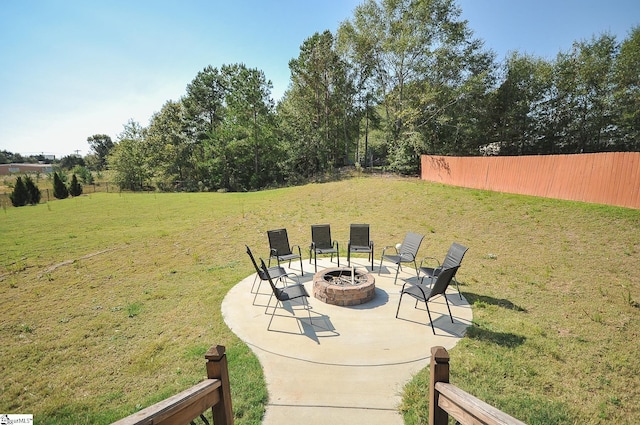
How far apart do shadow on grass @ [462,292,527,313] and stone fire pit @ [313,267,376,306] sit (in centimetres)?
191

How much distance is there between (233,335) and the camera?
4.33 m

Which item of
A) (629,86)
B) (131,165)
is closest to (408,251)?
(629,86)

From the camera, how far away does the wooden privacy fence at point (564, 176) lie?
9531 mm

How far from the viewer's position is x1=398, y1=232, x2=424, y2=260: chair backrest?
650 centimetres

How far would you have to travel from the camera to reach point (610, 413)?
2.94m

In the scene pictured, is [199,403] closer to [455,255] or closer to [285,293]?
[285,293]

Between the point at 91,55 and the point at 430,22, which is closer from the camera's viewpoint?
the point at 91,55

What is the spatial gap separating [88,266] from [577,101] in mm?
31532

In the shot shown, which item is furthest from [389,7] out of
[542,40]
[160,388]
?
[160,388]

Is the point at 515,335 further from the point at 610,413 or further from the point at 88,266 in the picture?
the point at 88,266

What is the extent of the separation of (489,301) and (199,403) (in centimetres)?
555

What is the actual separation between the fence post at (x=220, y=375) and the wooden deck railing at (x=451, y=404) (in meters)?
1.33

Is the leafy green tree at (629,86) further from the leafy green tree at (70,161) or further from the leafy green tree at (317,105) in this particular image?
the leafy green tree at (70,161)

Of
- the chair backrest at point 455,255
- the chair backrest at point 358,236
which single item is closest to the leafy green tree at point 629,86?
the chair backrest at point 455,255
